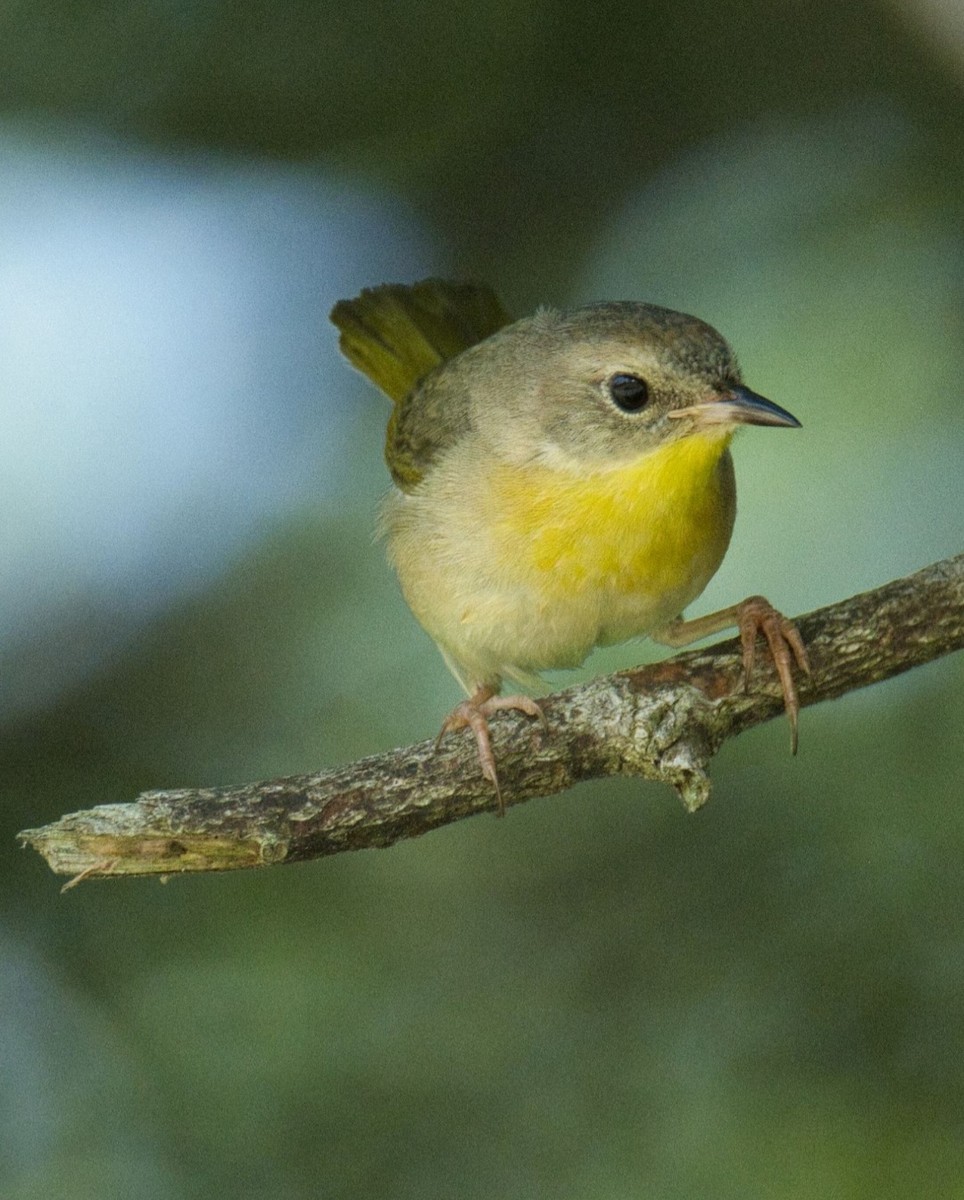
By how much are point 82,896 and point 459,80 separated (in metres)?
3.25

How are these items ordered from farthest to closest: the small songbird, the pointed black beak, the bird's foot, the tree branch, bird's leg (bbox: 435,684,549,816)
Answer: the small songbird
the pointed black beak
the bird's foot
bird's leg (bbox: 435,684,549,816)
the tree branch

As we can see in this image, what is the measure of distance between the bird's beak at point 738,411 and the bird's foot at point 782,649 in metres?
0.52

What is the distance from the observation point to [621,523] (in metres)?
3.78

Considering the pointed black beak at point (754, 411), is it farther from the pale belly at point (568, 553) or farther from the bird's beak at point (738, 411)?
the pale belly at point (568, 553)

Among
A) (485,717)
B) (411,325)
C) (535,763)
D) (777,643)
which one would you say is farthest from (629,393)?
(411,325)

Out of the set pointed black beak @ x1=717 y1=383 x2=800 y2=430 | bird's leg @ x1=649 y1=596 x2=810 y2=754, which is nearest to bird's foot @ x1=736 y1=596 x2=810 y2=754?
bird's leg @ x1=649 y1=596 x2=810 y2=754

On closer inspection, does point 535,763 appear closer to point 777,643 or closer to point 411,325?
point 777,643

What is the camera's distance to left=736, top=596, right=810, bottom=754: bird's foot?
333 cm

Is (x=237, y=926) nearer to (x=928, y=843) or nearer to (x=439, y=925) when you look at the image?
(x=439, y=925)

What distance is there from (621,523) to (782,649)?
641 mm

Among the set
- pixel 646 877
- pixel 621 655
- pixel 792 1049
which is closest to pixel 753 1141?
pixel 792 1049

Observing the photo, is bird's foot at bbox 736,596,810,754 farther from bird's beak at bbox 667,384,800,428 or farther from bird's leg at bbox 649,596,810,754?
bird's beak at bbox 667,384,800,428

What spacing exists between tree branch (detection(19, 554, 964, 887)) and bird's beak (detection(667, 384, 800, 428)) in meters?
0.53

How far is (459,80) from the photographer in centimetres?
492
